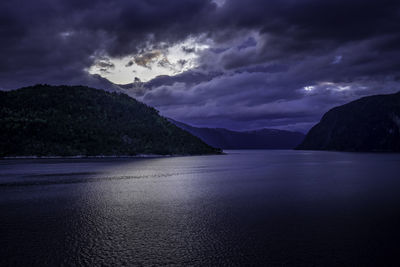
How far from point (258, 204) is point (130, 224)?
14.3 metres

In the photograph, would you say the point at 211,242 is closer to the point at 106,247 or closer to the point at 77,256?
the point at 106,247

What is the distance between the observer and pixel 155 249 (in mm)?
15133

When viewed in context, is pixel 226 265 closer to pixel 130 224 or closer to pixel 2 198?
pixel 130 224

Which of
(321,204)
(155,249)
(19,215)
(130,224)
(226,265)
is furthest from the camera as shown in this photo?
(321,204)

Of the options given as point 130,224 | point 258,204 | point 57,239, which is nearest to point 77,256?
point 57,239

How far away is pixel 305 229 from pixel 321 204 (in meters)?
11.2

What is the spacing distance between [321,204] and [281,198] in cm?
499

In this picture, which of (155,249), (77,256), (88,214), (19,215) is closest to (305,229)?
(155,249)

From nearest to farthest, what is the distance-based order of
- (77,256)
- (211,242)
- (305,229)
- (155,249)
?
(77,256), (155,249), (211,242), (305,229)

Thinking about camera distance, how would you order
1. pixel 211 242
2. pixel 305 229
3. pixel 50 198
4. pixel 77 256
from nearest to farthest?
pixel 77 256 → pixel 211 242 → pixel 305 229 → pixel 50 198

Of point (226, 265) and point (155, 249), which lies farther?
point (155, 249)

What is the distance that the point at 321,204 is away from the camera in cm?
2895

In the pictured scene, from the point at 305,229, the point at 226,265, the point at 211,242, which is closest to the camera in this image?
the point at 226,265

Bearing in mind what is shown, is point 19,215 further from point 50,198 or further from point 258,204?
point 258,204
